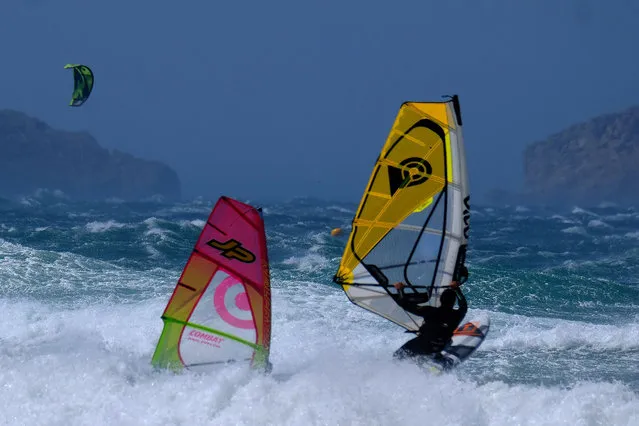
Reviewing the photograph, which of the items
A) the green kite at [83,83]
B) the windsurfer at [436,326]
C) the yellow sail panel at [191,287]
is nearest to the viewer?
the yellow sail panel at [191,287]

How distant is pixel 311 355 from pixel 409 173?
6.84 ft

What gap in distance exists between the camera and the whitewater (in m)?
6.27

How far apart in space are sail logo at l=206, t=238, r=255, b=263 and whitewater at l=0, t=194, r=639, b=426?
0.92 meters

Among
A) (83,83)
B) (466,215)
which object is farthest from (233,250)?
(83,83)

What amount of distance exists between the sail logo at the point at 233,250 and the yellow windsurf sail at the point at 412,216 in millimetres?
1375

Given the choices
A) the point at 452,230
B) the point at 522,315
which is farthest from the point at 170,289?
the point at 452,230

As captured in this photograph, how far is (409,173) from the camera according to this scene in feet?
24.5

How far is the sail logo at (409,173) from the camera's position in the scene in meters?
7.43

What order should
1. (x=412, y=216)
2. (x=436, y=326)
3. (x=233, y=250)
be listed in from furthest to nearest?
1. (x=412, y=216)
2. (x=436, y=326)
3. (x=233, y=250)

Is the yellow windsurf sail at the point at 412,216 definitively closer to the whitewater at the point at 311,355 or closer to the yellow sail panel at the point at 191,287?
the whitewater at the point at 311,355

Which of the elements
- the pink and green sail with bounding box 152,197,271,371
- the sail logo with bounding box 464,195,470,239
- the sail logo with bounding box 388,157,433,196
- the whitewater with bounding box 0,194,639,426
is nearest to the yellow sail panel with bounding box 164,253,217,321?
the pink and green sail with bounding box 152,197,271,371

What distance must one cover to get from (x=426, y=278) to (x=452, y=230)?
0.53m

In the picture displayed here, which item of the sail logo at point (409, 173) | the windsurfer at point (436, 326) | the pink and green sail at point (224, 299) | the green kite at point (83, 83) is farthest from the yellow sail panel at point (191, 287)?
the green kite at point (83, 83)

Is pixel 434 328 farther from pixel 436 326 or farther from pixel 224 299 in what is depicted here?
pixel 224 299
